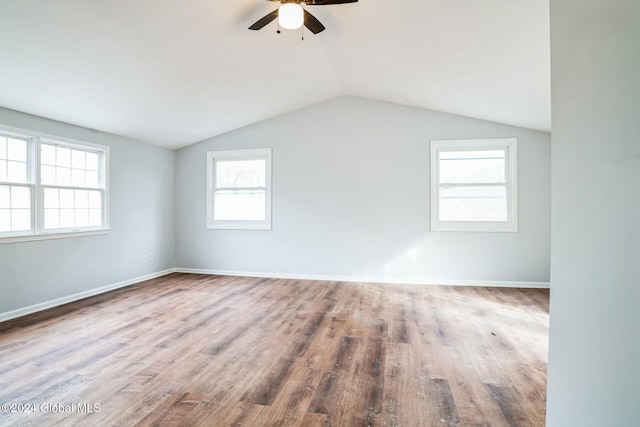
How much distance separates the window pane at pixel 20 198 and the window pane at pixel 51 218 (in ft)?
0.74

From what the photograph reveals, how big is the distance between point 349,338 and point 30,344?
285 centimetres

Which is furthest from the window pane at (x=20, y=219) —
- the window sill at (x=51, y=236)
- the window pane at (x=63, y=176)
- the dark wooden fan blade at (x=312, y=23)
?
the dark wooden fan blade at (x=312, y=23)

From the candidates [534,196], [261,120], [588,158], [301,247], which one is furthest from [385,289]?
[588,158]

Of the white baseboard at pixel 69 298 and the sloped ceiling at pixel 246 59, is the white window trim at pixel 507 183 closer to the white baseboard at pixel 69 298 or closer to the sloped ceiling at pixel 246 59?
the sloped ceiling at pixel 246 59

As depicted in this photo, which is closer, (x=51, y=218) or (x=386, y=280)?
(x=51, y=218)

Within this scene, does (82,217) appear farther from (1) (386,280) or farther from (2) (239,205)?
(1) (386,280)

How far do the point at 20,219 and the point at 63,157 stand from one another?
3.16 feet

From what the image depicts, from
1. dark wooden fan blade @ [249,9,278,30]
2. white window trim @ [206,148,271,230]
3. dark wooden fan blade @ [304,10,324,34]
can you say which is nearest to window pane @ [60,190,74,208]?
white window trim @ [206,148,271,230]

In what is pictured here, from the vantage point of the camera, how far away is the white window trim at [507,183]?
4.69 metres

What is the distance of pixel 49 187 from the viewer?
12.6 ft

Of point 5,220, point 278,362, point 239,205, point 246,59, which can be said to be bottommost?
point 278,362

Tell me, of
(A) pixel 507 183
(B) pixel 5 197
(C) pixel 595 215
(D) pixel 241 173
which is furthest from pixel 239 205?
(C) pixel 595 215

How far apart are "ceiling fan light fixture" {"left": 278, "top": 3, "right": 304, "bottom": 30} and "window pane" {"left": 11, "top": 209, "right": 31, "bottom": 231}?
3.68 m

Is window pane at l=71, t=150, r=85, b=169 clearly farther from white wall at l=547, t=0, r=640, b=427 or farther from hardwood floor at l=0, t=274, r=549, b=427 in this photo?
white wall at l=547, t=0, r=640, b=427
